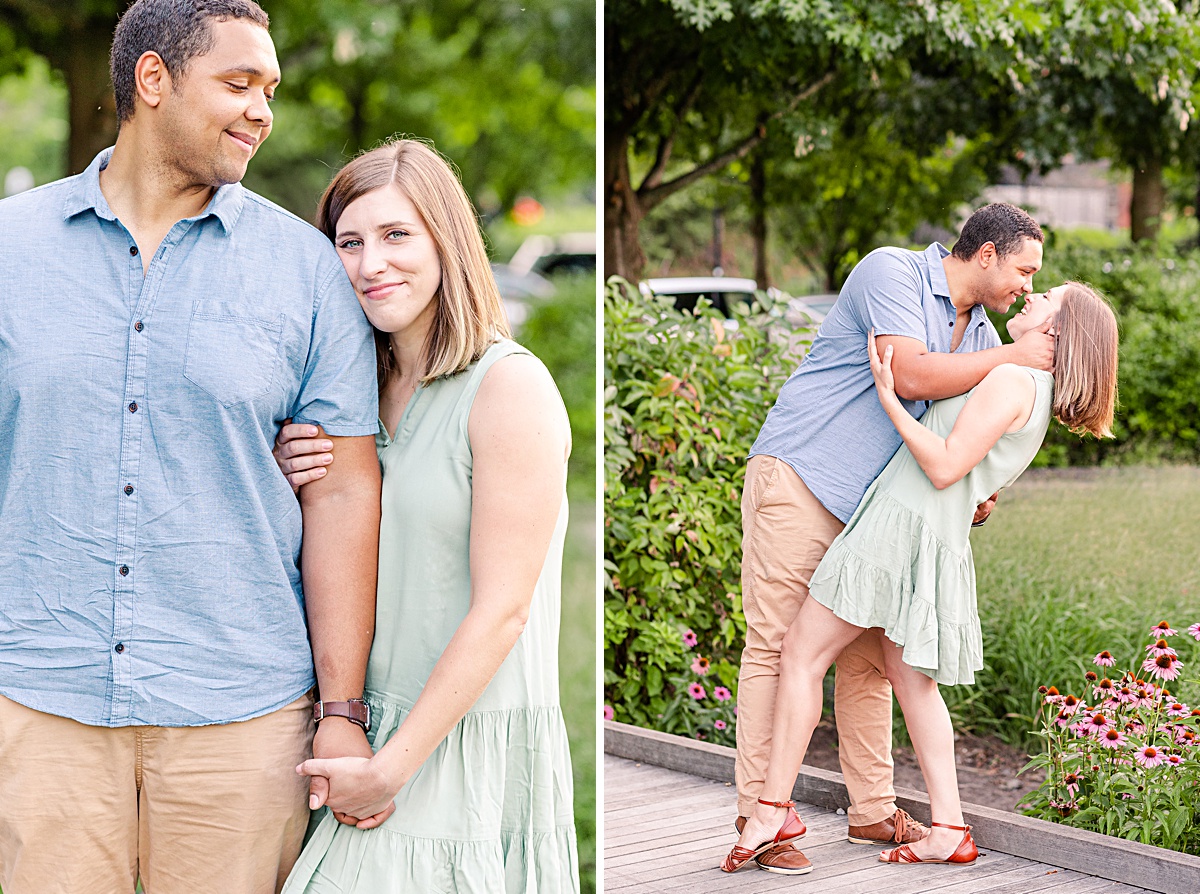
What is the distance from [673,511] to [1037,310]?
1.95 meters

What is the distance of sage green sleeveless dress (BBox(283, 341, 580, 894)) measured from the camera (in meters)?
1.94

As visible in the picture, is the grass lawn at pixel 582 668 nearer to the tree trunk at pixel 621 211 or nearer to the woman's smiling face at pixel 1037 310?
the woman's smiling face at pixel 1037 310

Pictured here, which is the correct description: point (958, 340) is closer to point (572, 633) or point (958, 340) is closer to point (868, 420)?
point (868, 420)

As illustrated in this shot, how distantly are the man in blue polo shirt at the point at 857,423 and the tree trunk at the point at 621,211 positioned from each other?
5.43 metres

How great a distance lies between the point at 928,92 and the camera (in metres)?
12.7

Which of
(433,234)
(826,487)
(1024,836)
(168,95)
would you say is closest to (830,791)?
(1024,836)

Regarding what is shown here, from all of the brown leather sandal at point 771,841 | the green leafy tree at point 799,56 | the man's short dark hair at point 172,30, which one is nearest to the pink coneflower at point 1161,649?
the brown leather sandal at point 771,841

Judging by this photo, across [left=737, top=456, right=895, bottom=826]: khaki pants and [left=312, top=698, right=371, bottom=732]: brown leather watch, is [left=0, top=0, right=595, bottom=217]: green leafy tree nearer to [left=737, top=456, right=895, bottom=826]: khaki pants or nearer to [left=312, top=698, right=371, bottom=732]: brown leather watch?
[left=737, top=456, right=895, bottom=826]: khaki pants

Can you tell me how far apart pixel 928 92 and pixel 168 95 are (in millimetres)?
11922

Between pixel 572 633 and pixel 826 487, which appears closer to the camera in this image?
pixel 826 487

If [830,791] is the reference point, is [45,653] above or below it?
above

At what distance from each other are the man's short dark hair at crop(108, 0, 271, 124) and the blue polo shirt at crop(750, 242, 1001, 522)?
197 centimetres

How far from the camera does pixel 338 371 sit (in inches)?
76.4

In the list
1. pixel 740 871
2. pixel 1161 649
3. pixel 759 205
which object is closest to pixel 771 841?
pixel 740 871
